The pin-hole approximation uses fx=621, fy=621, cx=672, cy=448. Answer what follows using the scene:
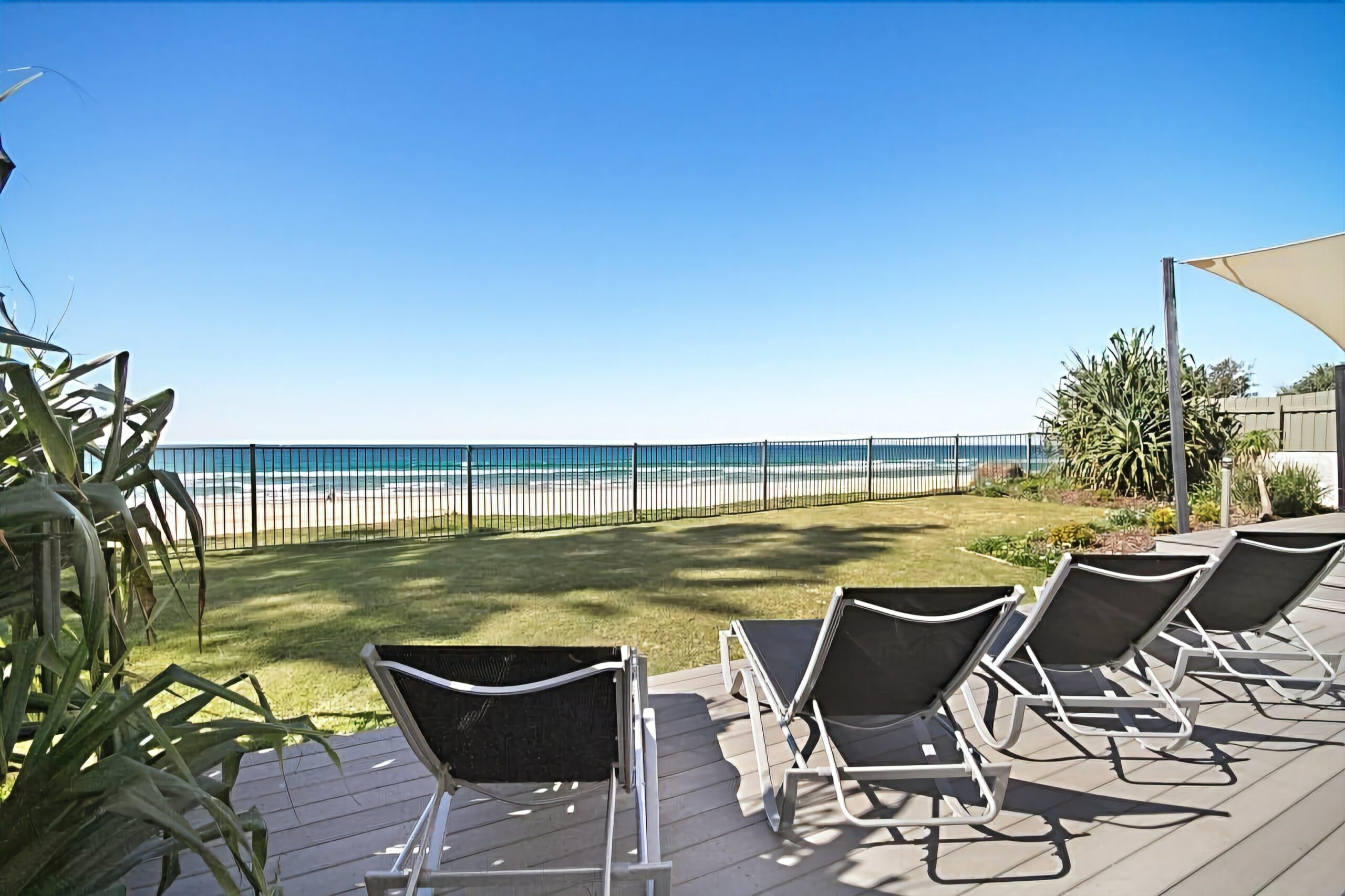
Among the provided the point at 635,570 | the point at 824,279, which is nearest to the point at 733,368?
the point at 824,279

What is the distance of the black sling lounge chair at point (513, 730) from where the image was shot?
1.42 metres

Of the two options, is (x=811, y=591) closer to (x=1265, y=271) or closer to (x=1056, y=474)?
(x=1265, y=271)

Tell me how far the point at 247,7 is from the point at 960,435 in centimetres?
1279

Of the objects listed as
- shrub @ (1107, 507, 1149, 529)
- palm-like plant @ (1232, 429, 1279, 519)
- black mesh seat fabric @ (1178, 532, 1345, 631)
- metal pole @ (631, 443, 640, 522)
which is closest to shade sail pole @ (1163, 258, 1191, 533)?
shrub @ (1107, 507, 1149, 529)

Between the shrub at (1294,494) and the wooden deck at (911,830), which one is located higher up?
the shrub at (1294,494)

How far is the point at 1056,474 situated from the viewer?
1209cm

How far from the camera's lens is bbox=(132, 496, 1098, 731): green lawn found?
3.94 m

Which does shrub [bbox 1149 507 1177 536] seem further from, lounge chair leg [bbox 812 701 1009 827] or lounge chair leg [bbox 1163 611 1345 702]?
lounge chair leg [bbox 812 701 1009 827]

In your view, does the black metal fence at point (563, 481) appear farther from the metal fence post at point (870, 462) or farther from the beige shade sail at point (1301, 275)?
the beige shade sail at point (1301, 275)

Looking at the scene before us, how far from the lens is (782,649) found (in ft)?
8.73

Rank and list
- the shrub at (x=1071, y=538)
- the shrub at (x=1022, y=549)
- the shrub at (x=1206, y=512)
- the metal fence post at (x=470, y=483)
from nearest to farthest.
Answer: the shrub at (x=1022, y=549), the shrub at (x=1071, y=538), the shrub at (x=1206, y=512), the metal fence post at (x=470, y=483)

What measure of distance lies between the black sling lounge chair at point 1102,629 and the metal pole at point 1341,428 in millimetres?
5200

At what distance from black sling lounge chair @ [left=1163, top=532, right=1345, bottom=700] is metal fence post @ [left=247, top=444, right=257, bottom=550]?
895cm


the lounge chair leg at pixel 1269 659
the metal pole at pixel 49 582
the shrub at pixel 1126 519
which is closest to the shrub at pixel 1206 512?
the shrub at pixel 1126 519
